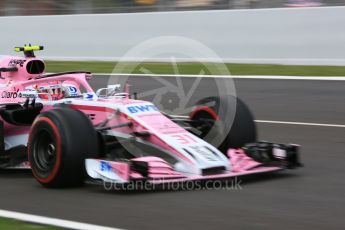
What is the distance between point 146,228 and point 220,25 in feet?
49.2

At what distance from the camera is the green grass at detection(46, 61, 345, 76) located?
57.3 feet

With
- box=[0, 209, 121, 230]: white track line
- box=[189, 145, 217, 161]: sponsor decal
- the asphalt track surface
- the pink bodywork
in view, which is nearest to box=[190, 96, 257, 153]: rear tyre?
the pink bodywork

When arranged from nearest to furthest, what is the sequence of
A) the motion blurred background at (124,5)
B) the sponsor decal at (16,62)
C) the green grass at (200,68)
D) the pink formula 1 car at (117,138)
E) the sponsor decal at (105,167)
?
the sponsor decal at (105,167) → the pink formula 1 car at (117,138) → the sponsor decal at (16,62) → the green grass at (200,68) → the motion blurred background at (124,5)

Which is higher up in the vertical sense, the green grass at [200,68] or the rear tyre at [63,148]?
the green grass at [200,68]

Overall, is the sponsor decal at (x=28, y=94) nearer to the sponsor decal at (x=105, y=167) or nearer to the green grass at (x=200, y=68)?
the sponsor decal at (x=105, y=167)

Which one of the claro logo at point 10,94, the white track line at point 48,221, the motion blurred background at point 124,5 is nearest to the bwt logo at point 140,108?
the white track line at point 48,221

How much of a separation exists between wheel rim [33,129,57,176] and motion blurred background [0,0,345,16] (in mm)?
12802

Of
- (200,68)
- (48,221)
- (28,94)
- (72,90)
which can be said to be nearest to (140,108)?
(72,90)

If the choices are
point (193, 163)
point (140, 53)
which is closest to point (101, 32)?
point (140, 53)

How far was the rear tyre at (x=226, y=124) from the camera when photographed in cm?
738

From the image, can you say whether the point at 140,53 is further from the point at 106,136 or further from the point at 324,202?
the point at 324,202

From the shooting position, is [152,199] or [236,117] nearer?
[152,199]

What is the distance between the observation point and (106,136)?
6.95 m

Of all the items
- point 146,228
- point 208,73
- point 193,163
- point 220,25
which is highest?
point 220,25
